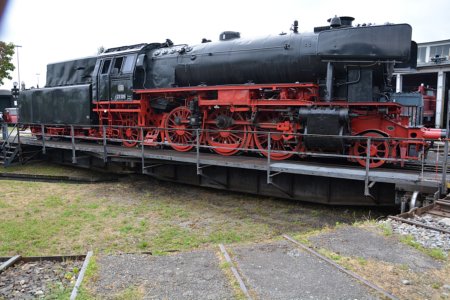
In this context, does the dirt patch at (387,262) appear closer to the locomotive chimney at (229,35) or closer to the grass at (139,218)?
the grass at (139,218)

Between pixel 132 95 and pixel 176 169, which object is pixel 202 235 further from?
pixel 132 95

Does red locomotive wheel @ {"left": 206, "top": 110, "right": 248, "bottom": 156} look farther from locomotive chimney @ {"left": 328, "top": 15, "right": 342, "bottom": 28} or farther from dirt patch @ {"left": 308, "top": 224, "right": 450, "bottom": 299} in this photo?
dirt patch @ {"left": 308, "top": 224, "right": 450, "bottom": 299}

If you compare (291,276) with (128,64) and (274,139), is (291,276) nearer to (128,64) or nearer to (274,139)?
(274,139)

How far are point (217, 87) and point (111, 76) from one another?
200 inches

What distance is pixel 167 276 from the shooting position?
477cm

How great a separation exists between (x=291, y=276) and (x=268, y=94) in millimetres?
6635

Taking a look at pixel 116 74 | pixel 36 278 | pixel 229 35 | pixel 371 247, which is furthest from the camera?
pixel 116 74

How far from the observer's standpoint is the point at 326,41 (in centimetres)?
902

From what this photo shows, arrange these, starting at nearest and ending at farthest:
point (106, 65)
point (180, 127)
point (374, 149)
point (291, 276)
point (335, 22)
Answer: point (291, 276)
point (374, 149)
point (335, 22)
point (180, 127)
point (106, 65)

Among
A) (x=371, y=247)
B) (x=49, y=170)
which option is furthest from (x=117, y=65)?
(x=371, y=247)

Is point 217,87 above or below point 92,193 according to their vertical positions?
above

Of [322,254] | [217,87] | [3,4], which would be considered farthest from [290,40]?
[3,4]

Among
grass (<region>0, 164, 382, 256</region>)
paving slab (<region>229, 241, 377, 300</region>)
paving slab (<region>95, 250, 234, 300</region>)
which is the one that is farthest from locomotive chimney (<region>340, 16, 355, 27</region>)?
paving slab (<region>95, 250, 234, 300</region>)

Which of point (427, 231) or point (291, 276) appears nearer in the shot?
point (291, 276)
